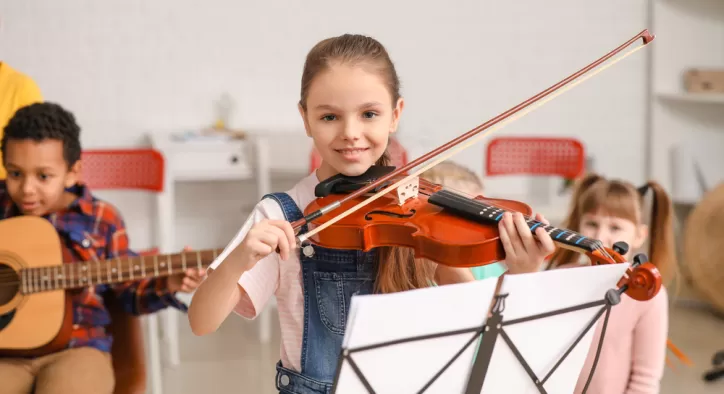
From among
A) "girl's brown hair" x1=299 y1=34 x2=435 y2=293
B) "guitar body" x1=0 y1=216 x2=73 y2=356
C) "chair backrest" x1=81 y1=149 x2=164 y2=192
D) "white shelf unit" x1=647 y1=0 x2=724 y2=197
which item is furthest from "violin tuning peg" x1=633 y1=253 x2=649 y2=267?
"white shelf unit" x1=647 y1=0 x2=724 y2=197

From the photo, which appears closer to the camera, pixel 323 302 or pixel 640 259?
pixel 640 259

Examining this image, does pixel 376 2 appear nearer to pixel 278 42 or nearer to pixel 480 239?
pixel 278 42

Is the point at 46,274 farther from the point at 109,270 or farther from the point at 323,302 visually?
the point at 323,302

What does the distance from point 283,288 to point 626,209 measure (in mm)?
1019

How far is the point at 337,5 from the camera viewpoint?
3951mm

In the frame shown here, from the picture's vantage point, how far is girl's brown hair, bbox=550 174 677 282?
6.71ft

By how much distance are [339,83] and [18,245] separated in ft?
3.60

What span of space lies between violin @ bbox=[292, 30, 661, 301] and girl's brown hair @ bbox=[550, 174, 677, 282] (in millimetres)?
718

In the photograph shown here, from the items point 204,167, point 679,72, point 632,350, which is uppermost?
point 679,72

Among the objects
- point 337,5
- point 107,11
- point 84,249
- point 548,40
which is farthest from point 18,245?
point 548,40

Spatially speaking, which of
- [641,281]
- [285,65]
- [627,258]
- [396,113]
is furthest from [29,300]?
[285,65]

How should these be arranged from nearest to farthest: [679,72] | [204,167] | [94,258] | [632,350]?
[632,350] < [94,258] < [204,167] < [679,72]

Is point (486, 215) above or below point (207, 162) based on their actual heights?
above

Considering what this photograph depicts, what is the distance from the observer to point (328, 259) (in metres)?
1.34
